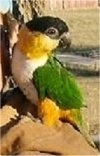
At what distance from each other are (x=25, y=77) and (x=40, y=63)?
70 millimetres

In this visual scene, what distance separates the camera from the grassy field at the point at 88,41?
12.4 ft

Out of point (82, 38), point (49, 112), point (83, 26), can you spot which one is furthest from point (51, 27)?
point (83, 26)

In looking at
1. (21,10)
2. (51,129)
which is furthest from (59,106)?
(21,10)

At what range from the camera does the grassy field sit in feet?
12.4

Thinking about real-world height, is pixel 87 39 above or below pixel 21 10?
below

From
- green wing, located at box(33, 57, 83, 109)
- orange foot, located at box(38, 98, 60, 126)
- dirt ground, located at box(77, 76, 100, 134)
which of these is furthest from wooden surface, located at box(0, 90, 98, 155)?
dirt ground, located at box(77, 76, 100, 134)

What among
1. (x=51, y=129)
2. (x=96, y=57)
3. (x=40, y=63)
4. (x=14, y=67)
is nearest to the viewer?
(x=51, y=129)

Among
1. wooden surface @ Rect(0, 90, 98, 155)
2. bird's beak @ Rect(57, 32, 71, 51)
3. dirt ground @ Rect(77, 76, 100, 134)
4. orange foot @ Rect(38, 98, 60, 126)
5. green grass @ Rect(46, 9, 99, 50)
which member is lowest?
green grass @ Rect(46, 9, 99, 50)

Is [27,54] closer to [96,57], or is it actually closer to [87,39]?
[96,57]

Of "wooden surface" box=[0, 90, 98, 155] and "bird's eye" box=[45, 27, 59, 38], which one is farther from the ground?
"bird's eye" box=[45, 27, 59, 38]

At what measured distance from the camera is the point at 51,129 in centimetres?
108

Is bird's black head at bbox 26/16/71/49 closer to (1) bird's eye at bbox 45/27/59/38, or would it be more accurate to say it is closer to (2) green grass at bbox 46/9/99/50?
(1) bird's eye at bbox 45/27/59/38

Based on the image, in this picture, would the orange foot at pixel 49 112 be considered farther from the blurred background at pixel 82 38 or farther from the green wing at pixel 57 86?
the blurred background at pixel 82 38

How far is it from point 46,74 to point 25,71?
105 millimetres
